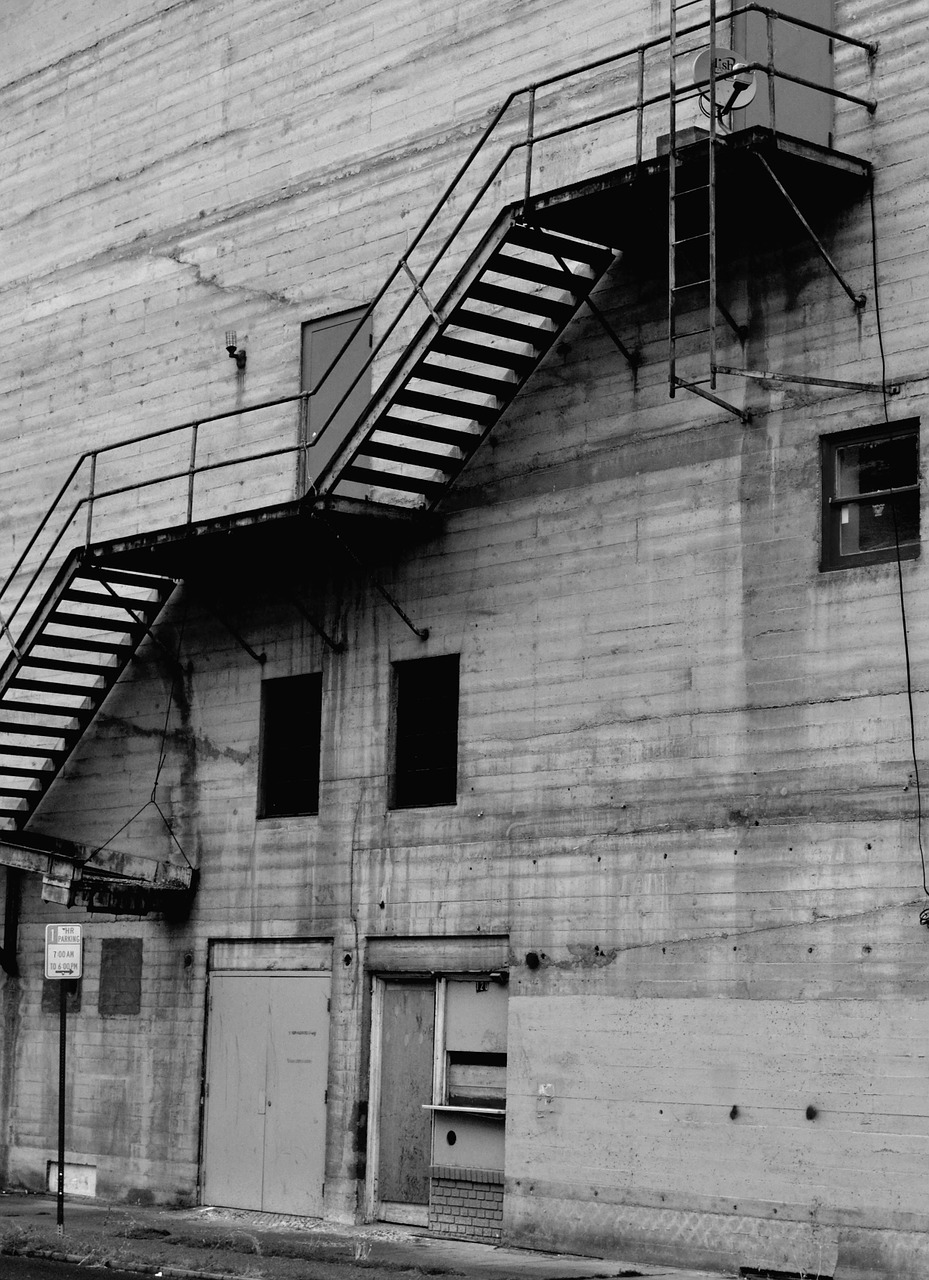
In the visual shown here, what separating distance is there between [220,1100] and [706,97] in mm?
11399

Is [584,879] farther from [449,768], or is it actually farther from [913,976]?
[913,976]

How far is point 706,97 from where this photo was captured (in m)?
16.3

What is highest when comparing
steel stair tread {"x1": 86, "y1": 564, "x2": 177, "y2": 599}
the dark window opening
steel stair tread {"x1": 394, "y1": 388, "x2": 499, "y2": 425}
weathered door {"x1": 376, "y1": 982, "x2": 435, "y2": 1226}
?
steel stair tread {"x1": 394, "y1": 388, "x2": 499, "y2": 425}

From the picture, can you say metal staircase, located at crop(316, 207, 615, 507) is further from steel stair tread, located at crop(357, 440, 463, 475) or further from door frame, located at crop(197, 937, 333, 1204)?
door frame, located at crop(197, 937, 333, 1204)

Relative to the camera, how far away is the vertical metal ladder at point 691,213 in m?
15.0

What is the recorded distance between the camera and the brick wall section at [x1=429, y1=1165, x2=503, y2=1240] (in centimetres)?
1727

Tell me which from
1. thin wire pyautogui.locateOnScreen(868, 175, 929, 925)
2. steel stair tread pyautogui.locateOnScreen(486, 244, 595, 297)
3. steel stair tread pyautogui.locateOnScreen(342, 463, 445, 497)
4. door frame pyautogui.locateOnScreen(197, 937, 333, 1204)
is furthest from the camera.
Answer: door frame pyautogui.locateOnScreen(197, 937, 333, 1204)

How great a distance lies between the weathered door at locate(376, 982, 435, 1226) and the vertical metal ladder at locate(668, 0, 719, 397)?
21.9 ft

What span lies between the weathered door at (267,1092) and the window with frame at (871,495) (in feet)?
23.9

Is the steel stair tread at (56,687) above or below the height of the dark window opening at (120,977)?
above

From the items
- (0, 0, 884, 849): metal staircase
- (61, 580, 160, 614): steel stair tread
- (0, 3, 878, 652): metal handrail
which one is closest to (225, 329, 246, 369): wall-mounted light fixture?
(0, 0, 884, 849): metal staircase

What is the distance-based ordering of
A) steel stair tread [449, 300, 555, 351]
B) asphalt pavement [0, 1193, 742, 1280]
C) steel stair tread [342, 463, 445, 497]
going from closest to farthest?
asphalt pavement [0, 1193, 742, 1280], steel stair tread [449, 300, 555, 351], steel stair tread [342, 463, 445, 497]

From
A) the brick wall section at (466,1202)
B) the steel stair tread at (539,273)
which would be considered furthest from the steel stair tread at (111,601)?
the brick wall section at (466,1202)

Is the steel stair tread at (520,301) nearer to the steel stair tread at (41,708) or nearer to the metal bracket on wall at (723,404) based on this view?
the metal bracket on wall at (723,404)
